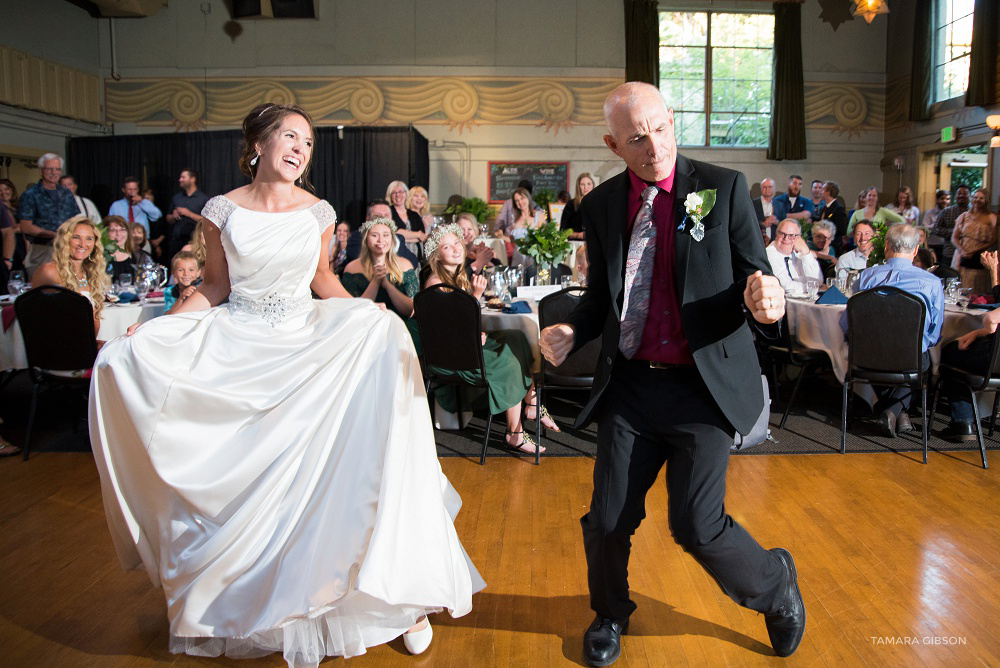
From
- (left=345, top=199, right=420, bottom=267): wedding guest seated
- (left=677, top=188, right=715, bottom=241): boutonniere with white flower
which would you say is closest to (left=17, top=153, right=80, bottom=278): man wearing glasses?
(left=345, top=199, right=420, bottom=267): wedding guest seated

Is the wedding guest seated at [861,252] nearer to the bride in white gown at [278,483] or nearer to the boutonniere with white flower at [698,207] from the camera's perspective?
the boutonniere with white flower at [698,207]

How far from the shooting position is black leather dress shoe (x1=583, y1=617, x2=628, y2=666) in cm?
235

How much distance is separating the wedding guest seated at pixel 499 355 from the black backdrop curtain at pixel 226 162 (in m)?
6.70

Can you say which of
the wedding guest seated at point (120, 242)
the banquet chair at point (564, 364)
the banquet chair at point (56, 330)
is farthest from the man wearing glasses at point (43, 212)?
the banquet chair at point (564, 364)

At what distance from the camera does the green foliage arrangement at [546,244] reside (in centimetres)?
589

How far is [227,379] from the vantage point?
2.37 meters

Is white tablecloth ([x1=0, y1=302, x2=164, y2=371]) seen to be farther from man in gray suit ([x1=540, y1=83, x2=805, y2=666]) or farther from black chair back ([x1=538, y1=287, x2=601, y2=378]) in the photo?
man in gray suit ([x1=540, y1=83, x2=805, y2=666])

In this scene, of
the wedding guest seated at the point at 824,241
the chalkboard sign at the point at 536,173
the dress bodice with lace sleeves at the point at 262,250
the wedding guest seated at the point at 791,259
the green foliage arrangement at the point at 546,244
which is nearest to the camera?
the dress bodice with lace sleeves at the point at 262,250

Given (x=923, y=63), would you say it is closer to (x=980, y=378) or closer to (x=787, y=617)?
(x=980, y=378)

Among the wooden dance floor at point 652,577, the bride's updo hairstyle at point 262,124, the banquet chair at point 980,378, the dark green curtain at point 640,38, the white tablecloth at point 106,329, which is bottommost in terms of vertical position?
the wooden dance floor at point 652,577

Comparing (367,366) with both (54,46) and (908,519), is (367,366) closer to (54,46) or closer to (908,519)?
(908,519)

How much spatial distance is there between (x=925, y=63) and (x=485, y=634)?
11909 millimetres

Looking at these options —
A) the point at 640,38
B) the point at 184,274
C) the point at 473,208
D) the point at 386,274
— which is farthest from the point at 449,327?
the point at 640,38

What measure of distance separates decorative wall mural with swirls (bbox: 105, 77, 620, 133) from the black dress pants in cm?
1102
